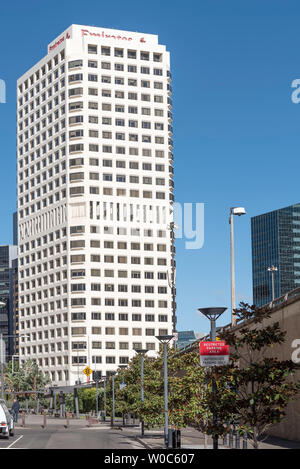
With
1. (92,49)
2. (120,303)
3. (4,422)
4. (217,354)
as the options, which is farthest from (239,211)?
(92,49)

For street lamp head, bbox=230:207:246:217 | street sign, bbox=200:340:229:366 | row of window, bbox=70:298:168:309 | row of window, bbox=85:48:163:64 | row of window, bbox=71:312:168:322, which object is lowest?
row of window, bbox=71:312:168:322

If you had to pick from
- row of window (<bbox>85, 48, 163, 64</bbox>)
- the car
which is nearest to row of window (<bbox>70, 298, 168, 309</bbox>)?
row of window (<bbox>85, 48, 163, 64</bbox>)

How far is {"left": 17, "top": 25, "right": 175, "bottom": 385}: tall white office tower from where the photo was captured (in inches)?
5595

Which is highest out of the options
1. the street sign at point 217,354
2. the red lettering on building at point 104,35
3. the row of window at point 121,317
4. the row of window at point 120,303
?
the red lettering on building at point 104,35

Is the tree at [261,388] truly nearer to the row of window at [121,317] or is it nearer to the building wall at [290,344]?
the building wall at [290,344]

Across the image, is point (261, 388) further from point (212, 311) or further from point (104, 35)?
point (104, 35)

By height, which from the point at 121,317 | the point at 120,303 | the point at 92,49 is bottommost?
the point at 121,317

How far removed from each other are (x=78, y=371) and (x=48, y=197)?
110ft

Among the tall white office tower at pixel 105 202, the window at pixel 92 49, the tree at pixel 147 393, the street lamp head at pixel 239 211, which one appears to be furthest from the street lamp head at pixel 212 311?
the window at pixel 92 49

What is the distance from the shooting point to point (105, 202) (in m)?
145

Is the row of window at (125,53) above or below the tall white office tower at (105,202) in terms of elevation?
above

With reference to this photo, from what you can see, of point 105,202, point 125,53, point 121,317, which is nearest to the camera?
point 121,317

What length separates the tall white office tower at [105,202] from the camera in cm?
14212

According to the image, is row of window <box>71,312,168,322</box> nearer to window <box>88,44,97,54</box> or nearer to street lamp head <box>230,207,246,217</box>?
window <box>88,44,97,54</box>
